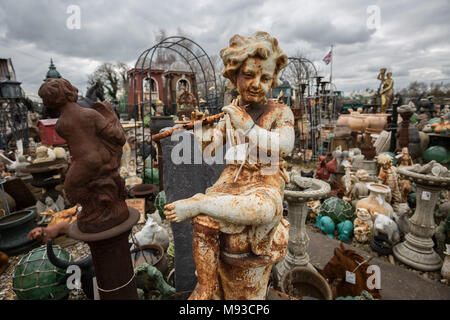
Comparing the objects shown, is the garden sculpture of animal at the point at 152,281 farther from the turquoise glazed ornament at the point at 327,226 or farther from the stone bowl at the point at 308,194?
the turquoise glazed ornament at the point at 327,226

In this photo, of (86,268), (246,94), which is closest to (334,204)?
(246,94)

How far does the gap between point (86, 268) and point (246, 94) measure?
3163 millimetres

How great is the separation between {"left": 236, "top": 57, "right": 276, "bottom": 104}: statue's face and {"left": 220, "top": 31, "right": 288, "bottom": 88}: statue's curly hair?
4 cm

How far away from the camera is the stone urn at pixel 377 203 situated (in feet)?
15.6

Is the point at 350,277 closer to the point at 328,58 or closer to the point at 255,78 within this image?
the point at 255,78

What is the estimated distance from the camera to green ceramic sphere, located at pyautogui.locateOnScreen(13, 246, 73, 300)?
308cm

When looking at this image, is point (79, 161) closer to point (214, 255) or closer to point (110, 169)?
point (110, 169)

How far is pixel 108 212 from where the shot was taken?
2.10 metres

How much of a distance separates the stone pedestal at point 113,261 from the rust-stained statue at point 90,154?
9 centimetres

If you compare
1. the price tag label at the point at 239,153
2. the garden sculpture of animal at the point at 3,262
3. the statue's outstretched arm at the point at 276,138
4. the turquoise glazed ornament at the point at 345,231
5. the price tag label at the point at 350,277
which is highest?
the statue's outstretched arm at the point at 276,138

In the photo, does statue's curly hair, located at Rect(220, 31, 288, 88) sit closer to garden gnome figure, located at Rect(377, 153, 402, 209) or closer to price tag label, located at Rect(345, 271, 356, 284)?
price tag label, located at Rect(345, 271, 356, 284)

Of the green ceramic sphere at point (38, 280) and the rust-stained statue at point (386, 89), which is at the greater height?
the rust-stained statue at point (386, 89)

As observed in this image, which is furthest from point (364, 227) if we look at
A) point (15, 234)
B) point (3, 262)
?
point (15, 234)

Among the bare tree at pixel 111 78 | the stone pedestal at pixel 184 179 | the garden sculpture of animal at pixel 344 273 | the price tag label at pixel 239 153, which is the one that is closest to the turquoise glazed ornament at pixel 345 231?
the garden sculpture of animal at pixel 344 273
